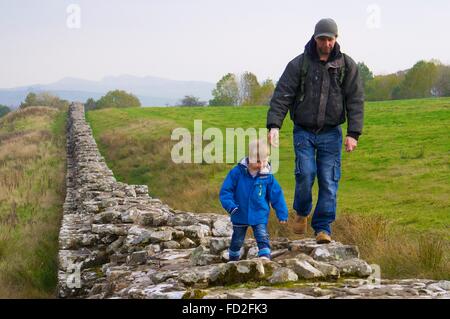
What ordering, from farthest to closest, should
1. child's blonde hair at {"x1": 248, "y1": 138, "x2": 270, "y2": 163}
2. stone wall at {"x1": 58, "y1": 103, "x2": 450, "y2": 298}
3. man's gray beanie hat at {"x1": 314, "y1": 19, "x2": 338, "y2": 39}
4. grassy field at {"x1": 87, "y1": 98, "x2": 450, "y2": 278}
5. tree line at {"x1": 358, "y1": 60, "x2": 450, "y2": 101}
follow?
tree line at {"x1": 358, "y1": 60, "x2": 450, "y2": 101}, grassy field at {"x1": 87, "y1": 98, "x2": 450, "y2": 278}, man's gray beanie hat at {"x1": 314, "y1": 19, "x2": 338, "y2": 39}, child's blonde hair at {"x1": 248, "y1": 138, "x2": 270, "y2": 163}, stone wall at {"x1": 58, "y1": 103, "x2": 450, "y2": 298}

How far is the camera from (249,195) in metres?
5.36

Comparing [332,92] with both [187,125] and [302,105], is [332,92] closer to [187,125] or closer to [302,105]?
[302,105]

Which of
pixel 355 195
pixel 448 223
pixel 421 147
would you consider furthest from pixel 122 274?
pixel 421 147

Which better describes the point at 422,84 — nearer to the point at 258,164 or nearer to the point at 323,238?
the point at 323,238

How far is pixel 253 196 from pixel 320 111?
1.15 meters

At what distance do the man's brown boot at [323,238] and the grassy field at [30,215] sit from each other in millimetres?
3094

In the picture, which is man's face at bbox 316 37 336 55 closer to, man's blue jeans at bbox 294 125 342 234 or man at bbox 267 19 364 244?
man at bbox 267 19 364 244

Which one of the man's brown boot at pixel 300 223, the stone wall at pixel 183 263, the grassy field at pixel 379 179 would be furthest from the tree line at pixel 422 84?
the man's brown boot at pixel 300 223

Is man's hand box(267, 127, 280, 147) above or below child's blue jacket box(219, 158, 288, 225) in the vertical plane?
above

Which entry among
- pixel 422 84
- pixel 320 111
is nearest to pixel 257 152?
pixel 320 111

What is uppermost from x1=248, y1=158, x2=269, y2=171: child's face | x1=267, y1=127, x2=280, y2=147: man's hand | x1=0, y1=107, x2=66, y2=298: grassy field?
x1=267, y1=127, x2=280, y2=147: man's hand

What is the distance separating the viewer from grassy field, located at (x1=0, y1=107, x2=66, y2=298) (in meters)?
7.46

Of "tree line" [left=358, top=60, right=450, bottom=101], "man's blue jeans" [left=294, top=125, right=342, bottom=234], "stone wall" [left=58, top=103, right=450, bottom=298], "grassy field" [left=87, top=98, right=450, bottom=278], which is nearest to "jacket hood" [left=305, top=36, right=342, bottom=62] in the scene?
"man's blue jeans" [left=294, top=125, right=342, bottom=234]

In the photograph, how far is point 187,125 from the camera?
3184 centimetres
